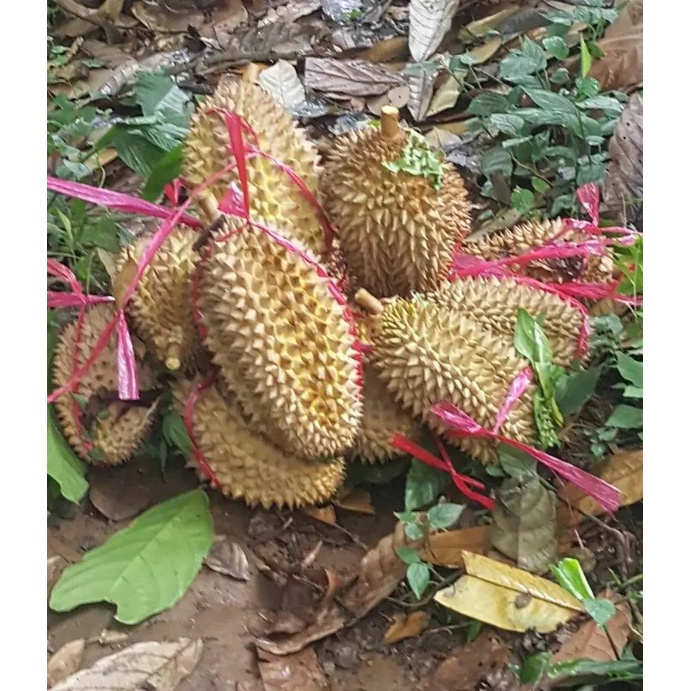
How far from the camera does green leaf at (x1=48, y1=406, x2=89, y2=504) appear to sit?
631 mm

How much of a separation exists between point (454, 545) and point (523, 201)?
338mm

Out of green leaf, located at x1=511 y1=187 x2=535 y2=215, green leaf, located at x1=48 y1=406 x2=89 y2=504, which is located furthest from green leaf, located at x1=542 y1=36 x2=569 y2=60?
green leaf, located at x1=48 y1=406 x2=89 y2=504

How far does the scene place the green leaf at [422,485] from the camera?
0.65m

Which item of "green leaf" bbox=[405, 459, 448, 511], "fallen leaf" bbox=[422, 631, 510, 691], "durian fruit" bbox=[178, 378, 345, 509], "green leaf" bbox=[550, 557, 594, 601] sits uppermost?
"durian fruit" bbox=[178, 378, 345, 509]

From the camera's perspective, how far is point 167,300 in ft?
2.16

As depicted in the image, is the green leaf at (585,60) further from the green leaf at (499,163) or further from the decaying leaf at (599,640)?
the decaying leaf at (599,640)

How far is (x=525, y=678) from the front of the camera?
552 millimetres

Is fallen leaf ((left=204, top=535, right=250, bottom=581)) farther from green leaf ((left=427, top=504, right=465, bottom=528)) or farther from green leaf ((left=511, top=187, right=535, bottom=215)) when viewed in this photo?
green leaf ((left=511, top=187, right=535, bottom=215))

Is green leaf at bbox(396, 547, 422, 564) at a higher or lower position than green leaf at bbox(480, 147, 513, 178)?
lower

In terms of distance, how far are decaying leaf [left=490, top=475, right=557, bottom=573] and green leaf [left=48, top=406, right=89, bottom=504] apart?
12.7 inches

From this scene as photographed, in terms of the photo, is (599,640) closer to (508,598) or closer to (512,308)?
(508,598)

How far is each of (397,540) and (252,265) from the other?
237mm
